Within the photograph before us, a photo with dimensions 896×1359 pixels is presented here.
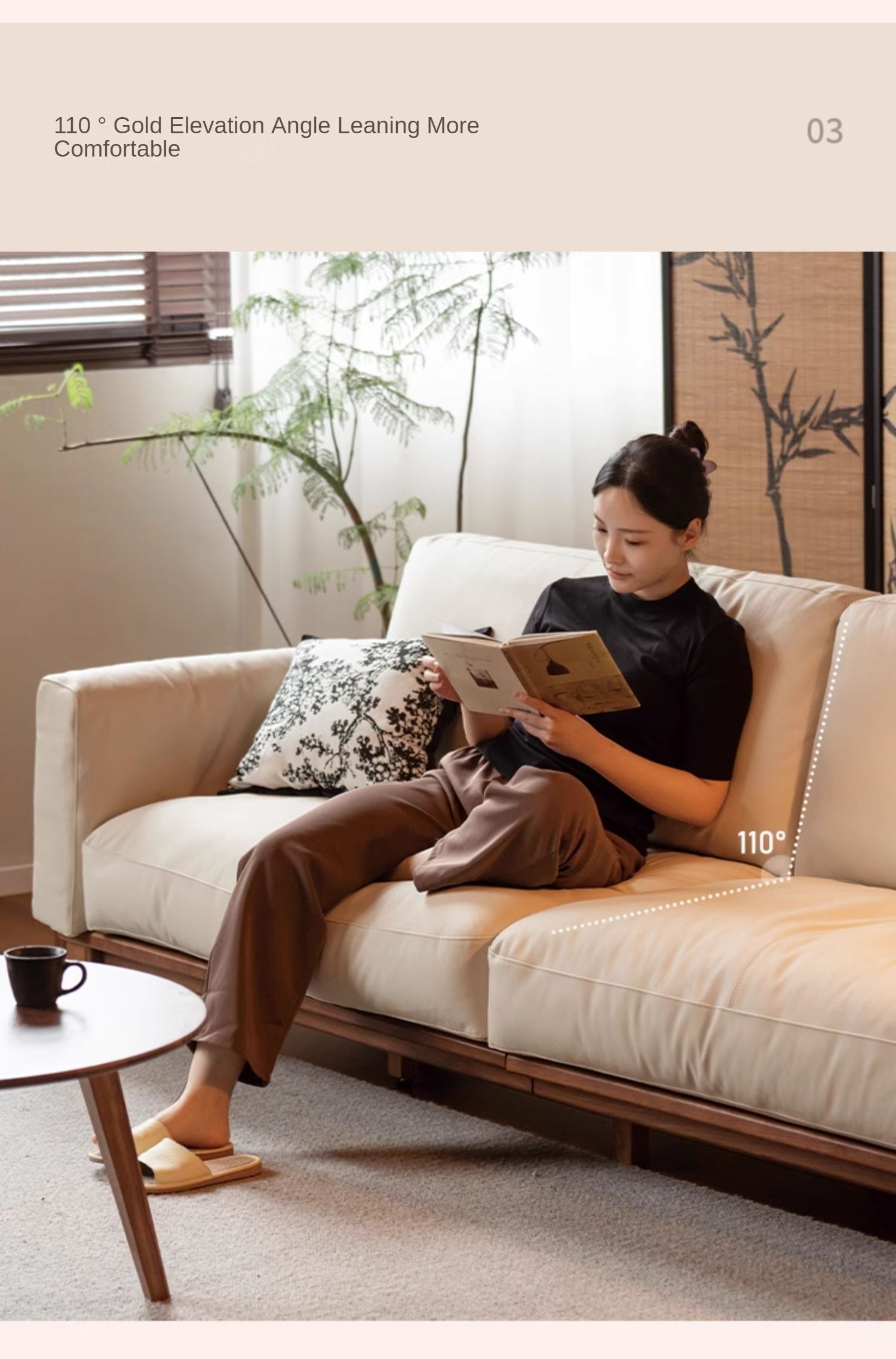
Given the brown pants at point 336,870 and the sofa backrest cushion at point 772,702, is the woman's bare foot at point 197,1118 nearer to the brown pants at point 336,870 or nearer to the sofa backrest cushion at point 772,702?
the brown pants at point 336,870

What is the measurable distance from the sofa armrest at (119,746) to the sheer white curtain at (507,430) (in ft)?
3.93

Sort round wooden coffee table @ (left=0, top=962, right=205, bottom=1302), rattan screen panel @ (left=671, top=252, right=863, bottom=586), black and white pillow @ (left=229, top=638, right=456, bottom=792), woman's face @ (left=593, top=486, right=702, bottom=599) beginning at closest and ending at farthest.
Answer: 1. round wooden coffee table @ (left=0, top=962, right=205, bottom=1302)
2. woman's face @ (left=593, top=486, right=702, bottom=599)
3. black and white pillow @ (left=229, top=638, right=456, bottom=792)
4. rattan screen panel @ (left=671, top=252, right=863, bottom=586)

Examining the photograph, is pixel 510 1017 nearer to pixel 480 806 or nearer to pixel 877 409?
pixel 480 806

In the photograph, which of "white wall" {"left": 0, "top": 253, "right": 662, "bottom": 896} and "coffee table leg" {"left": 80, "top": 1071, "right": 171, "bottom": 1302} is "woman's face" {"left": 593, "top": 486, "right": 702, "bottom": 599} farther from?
"white wall" {"left": 0, "top": 253, "right": 662, "bottom": 896}

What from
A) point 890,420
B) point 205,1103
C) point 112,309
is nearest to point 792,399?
point 890,420

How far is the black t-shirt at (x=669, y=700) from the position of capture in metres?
2.60

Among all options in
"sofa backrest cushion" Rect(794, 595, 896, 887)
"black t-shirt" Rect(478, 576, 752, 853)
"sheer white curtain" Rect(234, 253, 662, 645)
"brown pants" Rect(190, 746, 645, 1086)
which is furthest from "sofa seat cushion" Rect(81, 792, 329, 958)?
"sheer white curtain" Rect(234, 253, 662, 645)

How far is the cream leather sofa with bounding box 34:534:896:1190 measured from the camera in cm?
212

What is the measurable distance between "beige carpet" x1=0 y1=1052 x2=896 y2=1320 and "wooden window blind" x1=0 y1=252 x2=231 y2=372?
6.82ft

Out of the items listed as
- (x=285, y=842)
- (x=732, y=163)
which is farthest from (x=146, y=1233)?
(x=732, y=163)

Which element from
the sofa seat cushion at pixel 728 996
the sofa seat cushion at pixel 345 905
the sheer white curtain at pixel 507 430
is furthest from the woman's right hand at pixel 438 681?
the sheer white curtain at pixel 507 430

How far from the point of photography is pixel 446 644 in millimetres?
2523

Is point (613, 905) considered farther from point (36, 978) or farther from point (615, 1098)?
point (36, 978)

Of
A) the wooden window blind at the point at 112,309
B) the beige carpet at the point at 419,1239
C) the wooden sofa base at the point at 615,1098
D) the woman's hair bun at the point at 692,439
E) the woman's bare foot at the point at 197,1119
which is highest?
the wooden window blind at the point at 112,309
